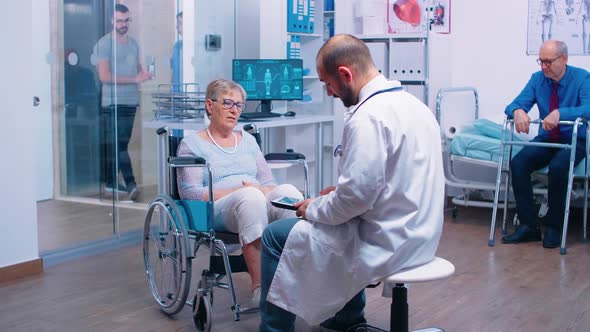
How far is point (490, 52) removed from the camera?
245 inches

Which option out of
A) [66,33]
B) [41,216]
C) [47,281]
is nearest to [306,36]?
→ [66,33]

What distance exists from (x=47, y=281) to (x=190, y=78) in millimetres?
2038

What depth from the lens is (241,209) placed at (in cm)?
341

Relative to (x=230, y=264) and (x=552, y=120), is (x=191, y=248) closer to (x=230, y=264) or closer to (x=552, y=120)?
(x=230, y=264)

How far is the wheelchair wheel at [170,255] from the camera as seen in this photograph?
336cm

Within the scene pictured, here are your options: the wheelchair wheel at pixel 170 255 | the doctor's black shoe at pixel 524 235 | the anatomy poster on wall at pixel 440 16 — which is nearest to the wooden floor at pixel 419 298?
the wheelchair wheel at pixel 170 255

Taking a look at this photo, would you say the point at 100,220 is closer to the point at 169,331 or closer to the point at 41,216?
the point at 41,216

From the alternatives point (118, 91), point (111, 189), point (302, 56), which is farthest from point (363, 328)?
point (302, 56)

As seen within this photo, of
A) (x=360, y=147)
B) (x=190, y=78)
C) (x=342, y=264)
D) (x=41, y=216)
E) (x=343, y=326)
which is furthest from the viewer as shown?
(x=190, y=78)

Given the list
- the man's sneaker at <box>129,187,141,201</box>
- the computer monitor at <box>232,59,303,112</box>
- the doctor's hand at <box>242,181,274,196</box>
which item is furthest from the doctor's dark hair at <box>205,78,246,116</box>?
the man's sneaker at <box>129,187,141,201</box>

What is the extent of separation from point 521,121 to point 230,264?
100.0 inches

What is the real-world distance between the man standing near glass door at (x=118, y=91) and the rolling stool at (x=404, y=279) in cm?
280

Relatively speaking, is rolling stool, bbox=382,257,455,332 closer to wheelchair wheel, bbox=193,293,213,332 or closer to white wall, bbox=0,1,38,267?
wheelchair wheel, bbox=193,293,213,332

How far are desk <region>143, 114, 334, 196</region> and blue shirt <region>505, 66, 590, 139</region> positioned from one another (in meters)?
1.31
